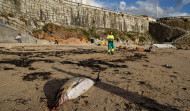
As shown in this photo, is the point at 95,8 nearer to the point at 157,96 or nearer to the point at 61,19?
the point at 61,19

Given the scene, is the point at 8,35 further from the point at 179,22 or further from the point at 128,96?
the point at 179,22

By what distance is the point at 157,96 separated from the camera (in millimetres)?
2365

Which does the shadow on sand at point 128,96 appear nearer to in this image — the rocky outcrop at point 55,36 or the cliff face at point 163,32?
the rocky outcrop at point 55,36

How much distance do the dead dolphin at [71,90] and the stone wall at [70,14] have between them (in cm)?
1719

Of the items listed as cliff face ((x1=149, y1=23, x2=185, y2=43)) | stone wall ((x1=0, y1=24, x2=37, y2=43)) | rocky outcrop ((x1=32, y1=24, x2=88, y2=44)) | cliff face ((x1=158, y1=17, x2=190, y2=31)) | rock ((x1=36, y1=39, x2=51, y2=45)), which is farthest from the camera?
cliff face ((x1=158, y1=17, x2=190, y2=31))

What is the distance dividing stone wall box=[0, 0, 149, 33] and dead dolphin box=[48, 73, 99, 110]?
56.4 ft

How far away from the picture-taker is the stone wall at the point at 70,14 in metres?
16.2

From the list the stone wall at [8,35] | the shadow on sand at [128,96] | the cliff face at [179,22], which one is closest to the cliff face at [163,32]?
the cliff face at [179,22]

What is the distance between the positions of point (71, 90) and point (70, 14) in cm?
2236

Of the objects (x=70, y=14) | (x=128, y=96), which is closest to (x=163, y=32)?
(x=70, y=14)

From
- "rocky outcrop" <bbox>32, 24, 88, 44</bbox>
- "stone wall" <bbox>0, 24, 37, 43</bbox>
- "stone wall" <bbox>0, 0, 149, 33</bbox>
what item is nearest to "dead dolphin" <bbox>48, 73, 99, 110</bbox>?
"stone wall" <bbox>0, 24, 37, 43</bbox>

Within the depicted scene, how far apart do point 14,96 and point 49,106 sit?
864 millimetres

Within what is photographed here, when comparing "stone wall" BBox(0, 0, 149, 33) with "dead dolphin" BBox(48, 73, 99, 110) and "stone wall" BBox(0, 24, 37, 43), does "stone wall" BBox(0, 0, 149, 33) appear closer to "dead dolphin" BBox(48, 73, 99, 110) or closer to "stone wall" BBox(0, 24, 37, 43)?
"stone wall" BBox(0, 24, 37, 43)

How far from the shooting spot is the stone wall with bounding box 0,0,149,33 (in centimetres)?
1619
